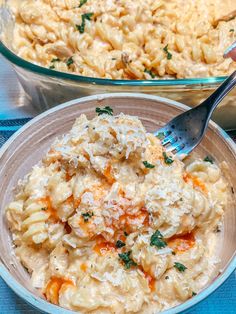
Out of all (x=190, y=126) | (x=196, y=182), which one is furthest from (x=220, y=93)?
(x=196, y=182)

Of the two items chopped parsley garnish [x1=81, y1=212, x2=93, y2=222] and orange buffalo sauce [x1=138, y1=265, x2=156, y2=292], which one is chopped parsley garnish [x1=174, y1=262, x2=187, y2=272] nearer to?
orange buffalo sauce [x1=138, y1=265, x2=156, y2=292]

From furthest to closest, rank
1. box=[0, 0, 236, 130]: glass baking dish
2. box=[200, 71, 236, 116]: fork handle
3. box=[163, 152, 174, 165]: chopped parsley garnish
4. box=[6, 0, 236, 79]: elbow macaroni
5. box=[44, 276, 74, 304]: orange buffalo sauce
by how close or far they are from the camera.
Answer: box=[6, 0, 236, 79]: elbow macaroni, box=[0, 0, 236, 130]: glass baking dish, box=[200, 71, 236, 116]: fork handle, box=[163, 152, 174, 165]: chopped parsley garnish, box=[44, 276, 74, 304]: orange buffalo sauce

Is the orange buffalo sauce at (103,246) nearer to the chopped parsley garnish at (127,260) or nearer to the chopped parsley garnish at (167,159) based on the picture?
the chopped parsley garnish at (127,260)

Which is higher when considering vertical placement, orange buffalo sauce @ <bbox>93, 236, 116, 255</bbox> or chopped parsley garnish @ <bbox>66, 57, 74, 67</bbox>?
chopped parsley garnish @ <bbox>66, 57, 74, 67</bbox>

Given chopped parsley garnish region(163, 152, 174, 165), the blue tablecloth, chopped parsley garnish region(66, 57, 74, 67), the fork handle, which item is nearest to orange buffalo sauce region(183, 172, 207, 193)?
chopped parsley garnish region(163, 152, 174, 165)

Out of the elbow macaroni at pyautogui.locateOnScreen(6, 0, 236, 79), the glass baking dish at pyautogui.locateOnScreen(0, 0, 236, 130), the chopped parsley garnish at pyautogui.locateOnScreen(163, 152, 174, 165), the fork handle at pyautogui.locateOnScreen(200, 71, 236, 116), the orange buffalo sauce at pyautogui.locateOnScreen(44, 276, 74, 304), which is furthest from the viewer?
the elbow macaroni at pyautogui.locateOnScreen(6, 0, 236, 79)

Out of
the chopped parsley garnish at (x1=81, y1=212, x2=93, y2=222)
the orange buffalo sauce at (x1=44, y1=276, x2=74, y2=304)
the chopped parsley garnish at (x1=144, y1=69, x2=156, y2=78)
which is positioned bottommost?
the orange buffalo sauce at (x1=44, y1=276, x2=74, y2=304)

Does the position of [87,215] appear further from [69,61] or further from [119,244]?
[69,61]

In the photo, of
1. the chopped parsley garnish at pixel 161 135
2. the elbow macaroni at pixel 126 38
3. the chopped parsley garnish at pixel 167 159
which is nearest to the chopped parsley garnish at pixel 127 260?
the chopped parsley garnish at pixel 167 159
